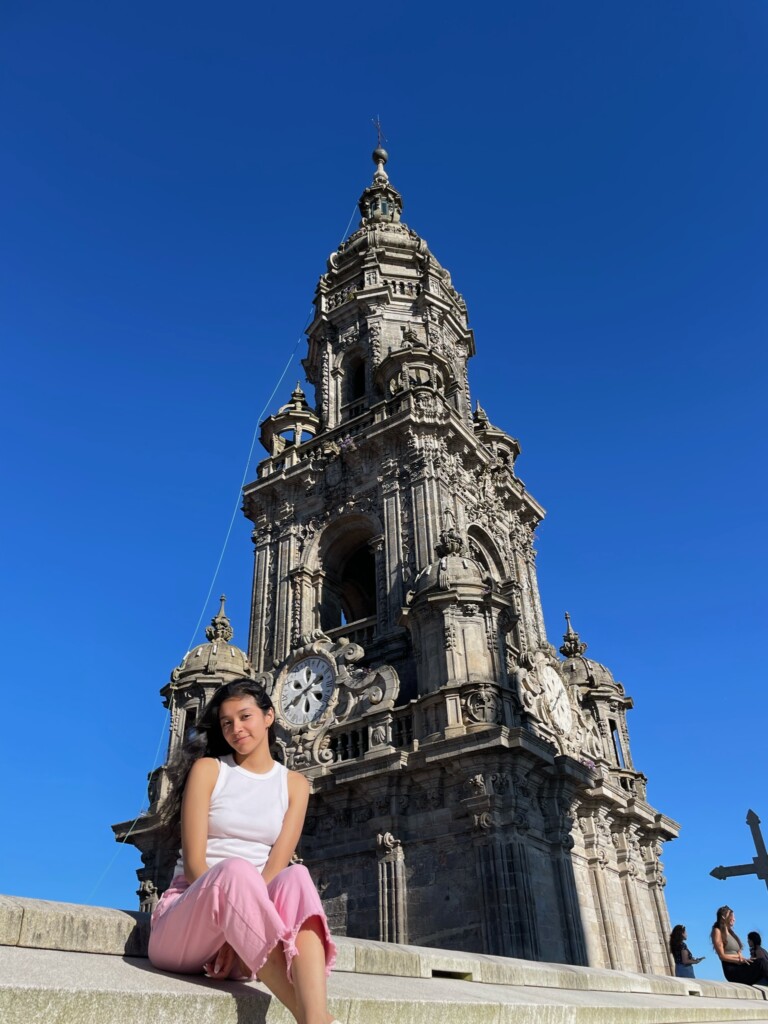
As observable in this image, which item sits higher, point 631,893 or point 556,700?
point 556,700

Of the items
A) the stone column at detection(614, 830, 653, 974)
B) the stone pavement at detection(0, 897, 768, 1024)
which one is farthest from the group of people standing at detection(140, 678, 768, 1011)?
the stone column at detection(614, 830, 653, 974)

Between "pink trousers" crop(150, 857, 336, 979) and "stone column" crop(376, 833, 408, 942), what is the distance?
14.3 metres

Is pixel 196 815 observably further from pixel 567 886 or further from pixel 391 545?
pixel 391 545

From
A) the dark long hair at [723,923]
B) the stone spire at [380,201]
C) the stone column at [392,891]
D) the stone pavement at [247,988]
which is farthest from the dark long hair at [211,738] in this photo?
the stone spire at [380,201]

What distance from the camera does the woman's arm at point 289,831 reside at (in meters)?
4.15

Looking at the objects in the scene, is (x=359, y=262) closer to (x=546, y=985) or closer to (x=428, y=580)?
(x=428, y=580)

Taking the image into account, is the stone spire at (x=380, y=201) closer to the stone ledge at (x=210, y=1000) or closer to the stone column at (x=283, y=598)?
the stone column at (x=283, y=598)

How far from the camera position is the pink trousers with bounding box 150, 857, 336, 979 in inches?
133

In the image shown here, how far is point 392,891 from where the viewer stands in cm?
1703

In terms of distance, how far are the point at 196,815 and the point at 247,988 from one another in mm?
855

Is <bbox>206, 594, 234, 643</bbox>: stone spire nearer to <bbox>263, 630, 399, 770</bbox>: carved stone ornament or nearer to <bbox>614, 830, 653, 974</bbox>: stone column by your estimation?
<bbox>263, 630, 399, 770</bbox>: carved stone ornament

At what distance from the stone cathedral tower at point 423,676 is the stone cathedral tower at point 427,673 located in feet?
0.22

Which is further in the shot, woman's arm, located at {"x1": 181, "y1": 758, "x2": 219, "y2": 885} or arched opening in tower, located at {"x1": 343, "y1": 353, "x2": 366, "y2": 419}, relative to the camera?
arched opening in tower, located at {"x1": 343, "y1": 353, "x2": 366, "y2": 419}

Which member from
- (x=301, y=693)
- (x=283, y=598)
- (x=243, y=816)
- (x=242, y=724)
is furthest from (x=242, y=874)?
(x=283, y=598)
